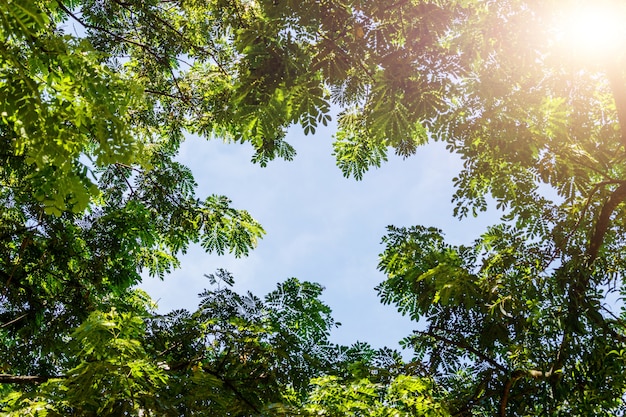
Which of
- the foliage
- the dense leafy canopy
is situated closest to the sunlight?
the dense leafy canopy

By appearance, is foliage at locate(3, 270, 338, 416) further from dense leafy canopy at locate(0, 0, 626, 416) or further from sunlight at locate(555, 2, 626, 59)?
sunlight at locate(555, 2, 626, 59)

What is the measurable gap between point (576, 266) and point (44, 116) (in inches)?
213

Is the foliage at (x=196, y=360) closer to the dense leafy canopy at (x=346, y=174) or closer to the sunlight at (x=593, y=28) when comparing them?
the dense leafy canopy at (x=346, y=174)

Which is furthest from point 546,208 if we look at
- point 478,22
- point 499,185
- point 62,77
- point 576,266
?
point 62,77

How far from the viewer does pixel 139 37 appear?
9336 mm

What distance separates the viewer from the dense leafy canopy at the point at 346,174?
404 centimetres

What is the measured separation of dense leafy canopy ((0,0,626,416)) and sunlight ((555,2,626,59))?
0.19ft

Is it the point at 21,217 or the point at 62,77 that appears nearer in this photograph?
the point at 62,77

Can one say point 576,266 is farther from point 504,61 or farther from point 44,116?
point 44,116

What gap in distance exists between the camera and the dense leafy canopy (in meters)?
4.04

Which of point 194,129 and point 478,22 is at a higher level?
point 194,129

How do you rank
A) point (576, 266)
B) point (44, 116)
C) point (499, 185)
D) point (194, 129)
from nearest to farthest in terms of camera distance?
point (44, 116) < point (576, 266) < point (499, 185) < point (194, 129)

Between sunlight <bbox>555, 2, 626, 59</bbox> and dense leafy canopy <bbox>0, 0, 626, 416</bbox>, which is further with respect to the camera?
sunlight <bbox>555, 2, 626, 59</bbox>

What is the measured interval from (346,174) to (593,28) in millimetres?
4627
